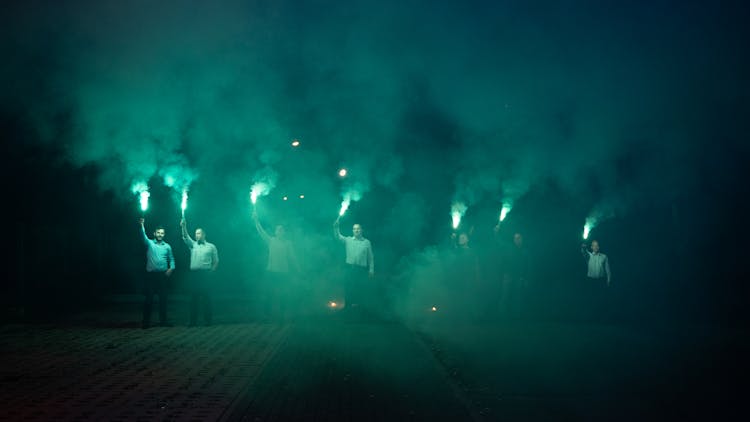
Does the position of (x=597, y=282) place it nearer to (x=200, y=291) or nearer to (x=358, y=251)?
(x=358, y=251)

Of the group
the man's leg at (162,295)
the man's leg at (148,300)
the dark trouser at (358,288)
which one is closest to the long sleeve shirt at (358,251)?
the dark trouser at (358,288)

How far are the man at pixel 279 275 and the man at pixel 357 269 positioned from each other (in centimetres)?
115

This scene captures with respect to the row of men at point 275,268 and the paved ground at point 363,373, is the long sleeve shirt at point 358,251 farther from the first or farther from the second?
the paved ground at point 363,373

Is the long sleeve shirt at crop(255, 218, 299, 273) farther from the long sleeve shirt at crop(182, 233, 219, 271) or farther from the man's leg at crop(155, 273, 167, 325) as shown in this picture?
the man's leg at crop(155, 273, 167, 325)

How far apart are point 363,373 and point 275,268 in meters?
6.12

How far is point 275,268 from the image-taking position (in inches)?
489

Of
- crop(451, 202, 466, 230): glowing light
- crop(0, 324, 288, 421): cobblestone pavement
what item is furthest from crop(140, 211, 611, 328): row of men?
crop(451, 202, 466, 230): glowing light

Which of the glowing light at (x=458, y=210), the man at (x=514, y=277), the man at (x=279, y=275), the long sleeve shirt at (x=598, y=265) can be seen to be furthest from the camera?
the glowing light at (x=458, y=210)

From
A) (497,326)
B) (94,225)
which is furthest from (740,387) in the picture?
(94,225)

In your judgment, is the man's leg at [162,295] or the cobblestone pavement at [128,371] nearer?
the cobblestone pavement at [128,371]

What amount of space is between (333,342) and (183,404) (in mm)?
3896

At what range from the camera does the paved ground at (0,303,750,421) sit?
5.16 m

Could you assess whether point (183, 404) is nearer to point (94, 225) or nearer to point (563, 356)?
point (563, 356)

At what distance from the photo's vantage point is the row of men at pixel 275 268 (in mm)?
10969
